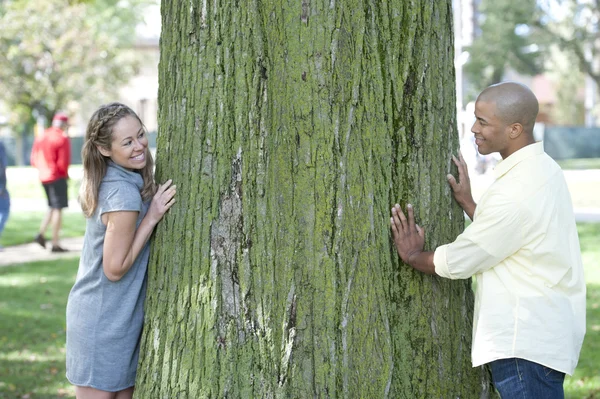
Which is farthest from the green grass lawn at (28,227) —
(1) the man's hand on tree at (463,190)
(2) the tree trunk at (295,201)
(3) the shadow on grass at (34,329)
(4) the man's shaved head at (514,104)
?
(4) the man's shaved head at (514,104)

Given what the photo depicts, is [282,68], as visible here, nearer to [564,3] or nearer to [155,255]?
[155,255]

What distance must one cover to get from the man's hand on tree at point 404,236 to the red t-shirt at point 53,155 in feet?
29.3

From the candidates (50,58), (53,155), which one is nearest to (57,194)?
(53,155)

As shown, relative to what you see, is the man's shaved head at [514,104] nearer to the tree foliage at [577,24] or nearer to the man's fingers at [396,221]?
the man's fingers at [396,221]

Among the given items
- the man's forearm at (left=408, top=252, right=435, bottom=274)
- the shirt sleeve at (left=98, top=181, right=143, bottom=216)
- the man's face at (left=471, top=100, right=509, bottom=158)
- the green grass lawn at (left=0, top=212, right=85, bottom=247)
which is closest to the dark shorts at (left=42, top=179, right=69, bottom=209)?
the green grass lawn at (left=0, top=212, right=85, bottom=247)

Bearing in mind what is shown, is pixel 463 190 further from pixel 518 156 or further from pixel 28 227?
pixel 28 227

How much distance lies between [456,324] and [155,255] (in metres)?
1.34

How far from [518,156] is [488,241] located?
0.38m

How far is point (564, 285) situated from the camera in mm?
3115

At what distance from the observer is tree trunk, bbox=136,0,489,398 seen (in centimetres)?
318

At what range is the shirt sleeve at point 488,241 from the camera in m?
3.05

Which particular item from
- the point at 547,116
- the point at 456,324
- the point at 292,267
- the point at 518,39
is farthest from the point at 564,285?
the point at 547,116

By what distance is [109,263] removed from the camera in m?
3.36

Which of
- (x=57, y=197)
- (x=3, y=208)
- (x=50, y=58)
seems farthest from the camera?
(x=50, y=58)
